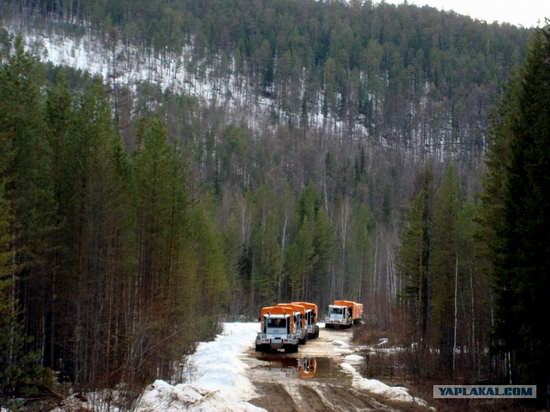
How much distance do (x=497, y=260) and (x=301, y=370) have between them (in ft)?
36.7

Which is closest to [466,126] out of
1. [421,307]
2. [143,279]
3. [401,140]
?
[401,140]

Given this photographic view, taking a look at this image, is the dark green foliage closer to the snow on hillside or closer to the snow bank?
the snow bank

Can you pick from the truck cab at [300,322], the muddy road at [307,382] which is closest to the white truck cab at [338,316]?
the truck cab at [300,322]

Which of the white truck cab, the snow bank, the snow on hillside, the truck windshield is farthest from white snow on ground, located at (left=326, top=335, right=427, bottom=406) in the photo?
the snow on hillside

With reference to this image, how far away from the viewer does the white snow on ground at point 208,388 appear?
18.1 meters

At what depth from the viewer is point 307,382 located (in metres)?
25.5

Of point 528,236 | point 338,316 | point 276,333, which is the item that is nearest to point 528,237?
point 528,236

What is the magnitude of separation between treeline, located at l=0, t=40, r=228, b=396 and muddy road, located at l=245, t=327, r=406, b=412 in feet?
13.0

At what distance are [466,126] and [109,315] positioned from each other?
173 meters

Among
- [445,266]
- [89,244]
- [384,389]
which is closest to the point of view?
[384,389]

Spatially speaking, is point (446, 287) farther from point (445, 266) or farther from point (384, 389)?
point (384, 389)

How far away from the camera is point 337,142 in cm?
15512

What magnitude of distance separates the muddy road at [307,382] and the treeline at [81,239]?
3.98 metres

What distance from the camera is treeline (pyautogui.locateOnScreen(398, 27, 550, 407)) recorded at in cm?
1923
